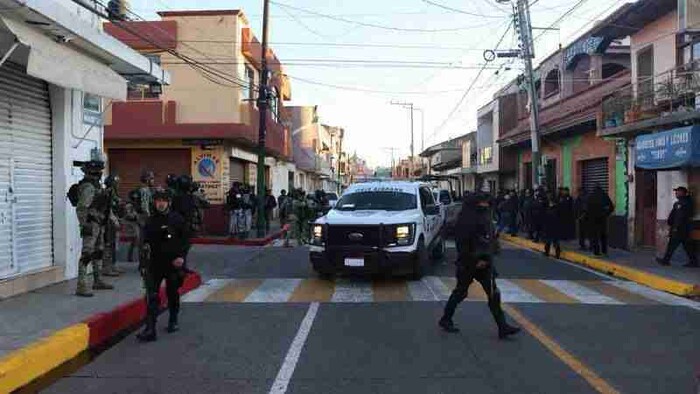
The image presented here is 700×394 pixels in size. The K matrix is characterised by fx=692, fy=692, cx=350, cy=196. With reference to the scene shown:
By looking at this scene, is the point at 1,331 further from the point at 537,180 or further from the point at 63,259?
the point at 537,180

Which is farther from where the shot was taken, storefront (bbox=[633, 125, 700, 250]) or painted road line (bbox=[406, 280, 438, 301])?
storefront (bbox=[633, 125, 700, 250])

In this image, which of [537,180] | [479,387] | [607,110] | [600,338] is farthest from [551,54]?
[479,387]

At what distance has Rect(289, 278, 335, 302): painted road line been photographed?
10.7 meters

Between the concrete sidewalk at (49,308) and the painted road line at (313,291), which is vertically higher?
the concrete sidewalk at (49,308)

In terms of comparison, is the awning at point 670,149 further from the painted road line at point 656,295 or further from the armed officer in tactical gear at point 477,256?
the armed officer in tactical gear at point 477,256

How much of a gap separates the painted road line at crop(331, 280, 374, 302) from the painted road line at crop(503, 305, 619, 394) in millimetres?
2383

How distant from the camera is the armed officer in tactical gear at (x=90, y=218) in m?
9.55

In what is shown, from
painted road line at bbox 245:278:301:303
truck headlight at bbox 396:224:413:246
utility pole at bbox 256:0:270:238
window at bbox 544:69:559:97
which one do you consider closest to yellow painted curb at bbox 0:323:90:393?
painted road line at bbox 245:278:301:303

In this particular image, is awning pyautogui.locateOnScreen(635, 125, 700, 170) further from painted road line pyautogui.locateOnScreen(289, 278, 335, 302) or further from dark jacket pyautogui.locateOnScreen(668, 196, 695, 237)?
painted road line pyautogui.locateOnScreen(289, 278, 335, 302)

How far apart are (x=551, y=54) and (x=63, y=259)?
2487 cm

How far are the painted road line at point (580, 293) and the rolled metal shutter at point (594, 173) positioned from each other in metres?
11.1

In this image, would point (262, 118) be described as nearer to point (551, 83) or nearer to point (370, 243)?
point (370, 243)

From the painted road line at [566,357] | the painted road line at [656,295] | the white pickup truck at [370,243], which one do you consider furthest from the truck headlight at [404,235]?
the painted road line at [656,295]

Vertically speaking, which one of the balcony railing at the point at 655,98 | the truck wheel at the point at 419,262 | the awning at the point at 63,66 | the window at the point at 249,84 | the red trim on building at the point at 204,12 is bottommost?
the truck wheel at the point at 419,262
